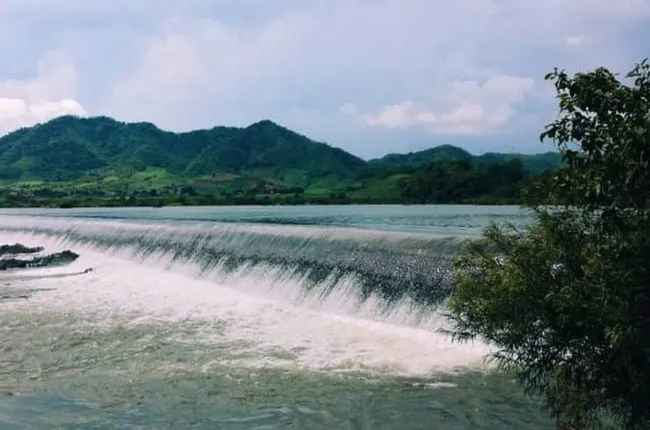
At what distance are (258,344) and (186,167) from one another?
15642cm

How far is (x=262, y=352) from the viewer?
12.2 metres

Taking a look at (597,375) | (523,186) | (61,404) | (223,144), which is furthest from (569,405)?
(223,144)

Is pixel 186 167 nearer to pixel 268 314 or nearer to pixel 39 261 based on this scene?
pixel 39 261

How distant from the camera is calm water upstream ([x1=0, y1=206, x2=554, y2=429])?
880 centimetres

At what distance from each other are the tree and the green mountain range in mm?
85817

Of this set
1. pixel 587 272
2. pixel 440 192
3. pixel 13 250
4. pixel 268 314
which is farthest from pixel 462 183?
pixel 587 272

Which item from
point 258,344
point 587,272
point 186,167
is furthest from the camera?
point 186,167

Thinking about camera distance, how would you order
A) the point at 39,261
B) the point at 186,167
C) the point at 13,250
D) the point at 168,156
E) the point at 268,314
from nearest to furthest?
the point at 268,314, the point at 39,261, the point at 13,250, the point at 186,167, the point at 168,156

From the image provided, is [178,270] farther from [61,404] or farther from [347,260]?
[61,404]

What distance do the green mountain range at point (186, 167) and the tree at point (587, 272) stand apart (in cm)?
8582

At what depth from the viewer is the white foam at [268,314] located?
452 inches

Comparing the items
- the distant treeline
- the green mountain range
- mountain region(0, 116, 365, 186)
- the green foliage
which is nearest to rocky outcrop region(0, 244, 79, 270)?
the distant treeline

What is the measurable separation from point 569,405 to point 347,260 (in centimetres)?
1102

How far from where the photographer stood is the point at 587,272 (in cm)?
525
